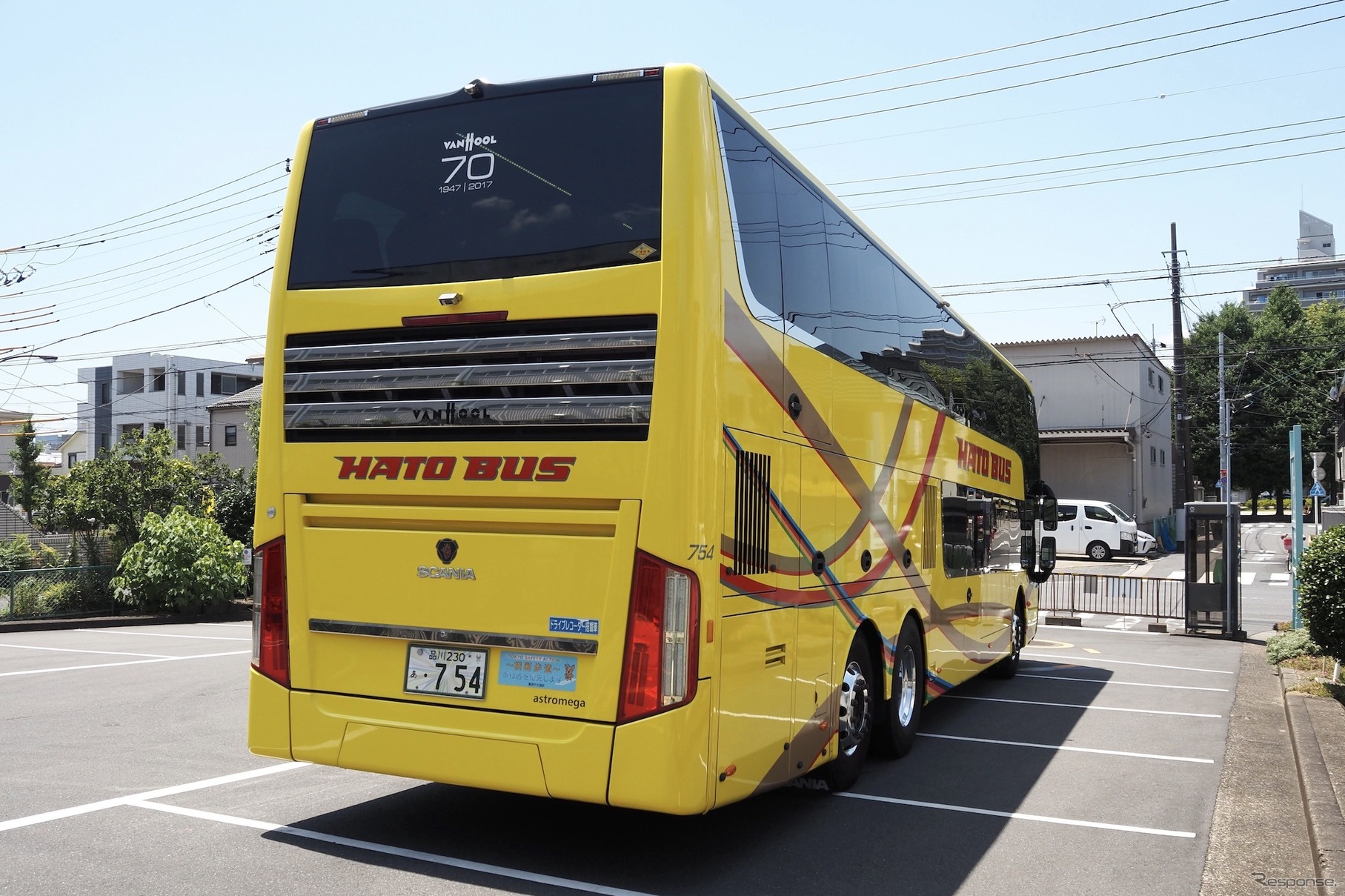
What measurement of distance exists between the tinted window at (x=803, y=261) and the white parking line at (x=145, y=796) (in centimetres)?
486

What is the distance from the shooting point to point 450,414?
5.60m

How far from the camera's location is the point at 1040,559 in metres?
15.7

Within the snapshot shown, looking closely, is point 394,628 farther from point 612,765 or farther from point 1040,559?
point 1040,559

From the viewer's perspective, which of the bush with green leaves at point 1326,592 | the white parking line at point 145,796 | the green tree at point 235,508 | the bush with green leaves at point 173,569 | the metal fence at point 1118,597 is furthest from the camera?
the green tree at point 235,508

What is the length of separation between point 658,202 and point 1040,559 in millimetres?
12018

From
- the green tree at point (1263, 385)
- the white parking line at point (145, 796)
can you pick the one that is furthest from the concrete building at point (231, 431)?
the white parking line at point (145, 796)

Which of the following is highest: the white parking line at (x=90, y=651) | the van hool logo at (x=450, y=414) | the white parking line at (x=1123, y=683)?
the van hool logo at (x=450, y=414)

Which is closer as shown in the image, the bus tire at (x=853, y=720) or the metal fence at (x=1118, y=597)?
the bus tire at (x=853, y=720)

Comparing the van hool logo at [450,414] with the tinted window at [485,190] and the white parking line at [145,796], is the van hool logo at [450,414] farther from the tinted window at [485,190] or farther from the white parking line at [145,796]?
the white parking line at [145,796]

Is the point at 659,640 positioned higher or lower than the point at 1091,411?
lower

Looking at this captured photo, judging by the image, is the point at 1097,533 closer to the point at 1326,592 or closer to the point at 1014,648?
the point at 1014,648

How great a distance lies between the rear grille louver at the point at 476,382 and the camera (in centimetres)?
526

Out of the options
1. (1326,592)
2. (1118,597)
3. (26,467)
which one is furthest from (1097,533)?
(26,467)

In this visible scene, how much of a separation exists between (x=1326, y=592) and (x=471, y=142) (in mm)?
9890
